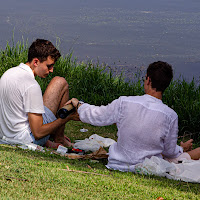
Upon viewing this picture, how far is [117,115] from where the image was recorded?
12.8 ft

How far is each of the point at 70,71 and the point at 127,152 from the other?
5118 millimetres

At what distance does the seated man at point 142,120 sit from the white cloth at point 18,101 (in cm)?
68

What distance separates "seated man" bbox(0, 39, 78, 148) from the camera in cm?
446

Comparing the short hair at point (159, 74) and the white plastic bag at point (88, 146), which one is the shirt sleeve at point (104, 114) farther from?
the white plastic bag at point (88, 146)

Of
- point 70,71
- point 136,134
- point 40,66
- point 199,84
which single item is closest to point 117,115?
point 136,134

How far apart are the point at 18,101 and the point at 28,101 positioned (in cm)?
13

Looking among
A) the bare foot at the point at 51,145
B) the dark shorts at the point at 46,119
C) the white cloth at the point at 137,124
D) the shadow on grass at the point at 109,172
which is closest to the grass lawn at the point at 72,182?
the shadow on grass at the point at 109,172

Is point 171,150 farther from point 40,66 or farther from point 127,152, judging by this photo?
point 40,66

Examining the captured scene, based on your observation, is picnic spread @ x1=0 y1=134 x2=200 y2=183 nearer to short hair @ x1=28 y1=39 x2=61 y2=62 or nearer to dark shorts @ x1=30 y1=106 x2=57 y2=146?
dark shorts @ x1=30 y1=106 x2=57 y2=146

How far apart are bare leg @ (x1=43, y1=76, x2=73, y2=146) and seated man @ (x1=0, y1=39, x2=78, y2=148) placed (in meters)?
0.19

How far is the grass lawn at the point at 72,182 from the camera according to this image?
318 cm

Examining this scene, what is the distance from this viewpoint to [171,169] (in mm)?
4066

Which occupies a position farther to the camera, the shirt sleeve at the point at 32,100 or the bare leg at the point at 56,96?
the bare leg at the point at 56,96

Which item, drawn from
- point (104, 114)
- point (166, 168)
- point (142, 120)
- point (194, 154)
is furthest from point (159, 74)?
point (194, 154)
